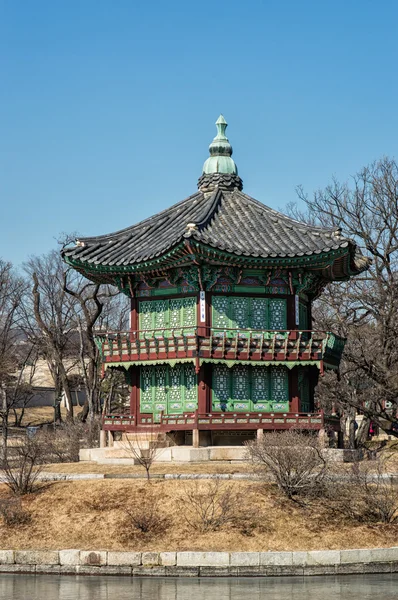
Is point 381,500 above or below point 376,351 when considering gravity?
below

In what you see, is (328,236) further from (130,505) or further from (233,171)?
(130,505)

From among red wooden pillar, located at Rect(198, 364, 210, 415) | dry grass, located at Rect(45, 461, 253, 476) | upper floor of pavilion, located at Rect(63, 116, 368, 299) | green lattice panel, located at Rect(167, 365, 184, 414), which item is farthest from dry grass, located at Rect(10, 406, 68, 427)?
dry grass, located at Rect(45, 461, 253, 476)

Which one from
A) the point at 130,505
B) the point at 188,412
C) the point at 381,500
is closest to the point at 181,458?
the point at 188,412

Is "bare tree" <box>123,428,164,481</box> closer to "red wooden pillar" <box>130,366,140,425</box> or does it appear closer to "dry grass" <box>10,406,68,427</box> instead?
"red wooden pillar" <box>130,366,140,425</box>

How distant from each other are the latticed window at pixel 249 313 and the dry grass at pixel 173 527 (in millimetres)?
11486

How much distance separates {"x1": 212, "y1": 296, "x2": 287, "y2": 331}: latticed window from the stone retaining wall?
52.1 feet

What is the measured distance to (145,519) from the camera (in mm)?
28391

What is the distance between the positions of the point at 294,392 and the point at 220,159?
1242cm

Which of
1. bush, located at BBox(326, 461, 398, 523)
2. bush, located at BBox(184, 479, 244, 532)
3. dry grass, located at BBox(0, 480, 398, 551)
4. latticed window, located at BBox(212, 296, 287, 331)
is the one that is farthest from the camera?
latticed window, located at BBox(212, 296, 287, 331)

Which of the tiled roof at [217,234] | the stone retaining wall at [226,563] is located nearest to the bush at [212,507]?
the stone retaining wall at [226,563]

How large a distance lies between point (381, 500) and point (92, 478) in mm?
10058

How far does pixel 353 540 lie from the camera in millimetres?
27672

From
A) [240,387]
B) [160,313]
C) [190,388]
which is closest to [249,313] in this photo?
[240,387]

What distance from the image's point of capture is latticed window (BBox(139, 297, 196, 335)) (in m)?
41.9
